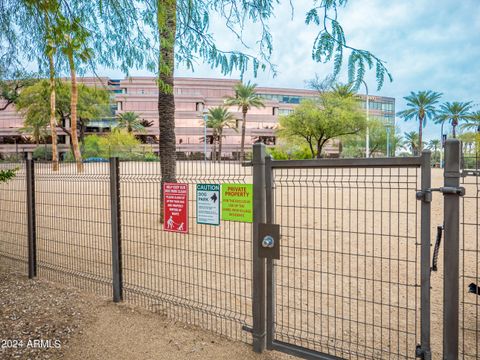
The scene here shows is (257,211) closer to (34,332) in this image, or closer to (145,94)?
(34,332)

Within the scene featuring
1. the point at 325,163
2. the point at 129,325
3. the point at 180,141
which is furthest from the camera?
the point at 180,141

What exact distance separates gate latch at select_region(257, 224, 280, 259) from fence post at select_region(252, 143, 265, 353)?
6cm

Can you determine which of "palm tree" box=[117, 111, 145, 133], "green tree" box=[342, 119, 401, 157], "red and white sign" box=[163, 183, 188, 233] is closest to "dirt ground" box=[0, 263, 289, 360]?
"red and white sign" box=[163, 183, 188, 233]

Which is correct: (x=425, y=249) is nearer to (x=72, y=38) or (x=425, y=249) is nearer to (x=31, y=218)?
(x=72, y=38)

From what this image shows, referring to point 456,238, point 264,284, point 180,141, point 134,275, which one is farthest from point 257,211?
point 180,141

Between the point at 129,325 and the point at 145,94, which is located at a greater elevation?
the point at 145,94

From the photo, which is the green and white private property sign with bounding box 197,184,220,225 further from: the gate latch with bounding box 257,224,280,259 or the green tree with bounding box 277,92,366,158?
the green tree with bounding box 277,92,366,158

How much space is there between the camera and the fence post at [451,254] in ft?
8.98

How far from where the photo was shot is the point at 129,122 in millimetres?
68000

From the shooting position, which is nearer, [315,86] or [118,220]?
[118,220]

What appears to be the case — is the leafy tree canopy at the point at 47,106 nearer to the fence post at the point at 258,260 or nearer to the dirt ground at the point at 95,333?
the dirt ground at the point at 95,333

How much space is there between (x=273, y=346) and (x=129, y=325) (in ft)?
5.71

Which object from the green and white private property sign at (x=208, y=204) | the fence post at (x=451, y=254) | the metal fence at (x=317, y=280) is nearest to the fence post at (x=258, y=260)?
the metal fence at (x=317, y=280)

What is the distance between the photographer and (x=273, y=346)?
11.8 ft
